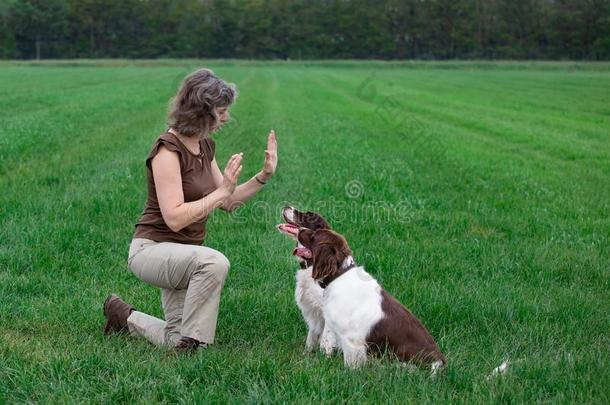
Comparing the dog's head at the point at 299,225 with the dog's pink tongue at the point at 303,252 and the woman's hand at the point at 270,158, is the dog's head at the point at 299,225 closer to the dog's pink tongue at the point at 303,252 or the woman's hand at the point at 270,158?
the dog's pink tongue at the point at 303,252

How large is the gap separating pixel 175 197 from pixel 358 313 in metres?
1.45

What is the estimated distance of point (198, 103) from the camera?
16.3ft

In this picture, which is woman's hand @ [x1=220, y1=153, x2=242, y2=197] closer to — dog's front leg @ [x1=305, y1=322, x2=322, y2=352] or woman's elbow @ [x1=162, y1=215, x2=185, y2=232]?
woman's elbow @ [x1=162, y1=215, x2=185, y2=232]

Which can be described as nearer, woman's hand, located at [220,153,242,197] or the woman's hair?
woman's hand, located at [220,153,242,197]

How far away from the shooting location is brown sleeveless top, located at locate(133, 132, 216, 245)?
500 cm

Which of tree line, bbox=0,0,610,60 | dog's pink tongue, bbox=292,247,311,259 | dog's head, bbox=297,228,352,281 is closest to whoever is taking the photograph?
dog's head, bbox=297,228,352,281

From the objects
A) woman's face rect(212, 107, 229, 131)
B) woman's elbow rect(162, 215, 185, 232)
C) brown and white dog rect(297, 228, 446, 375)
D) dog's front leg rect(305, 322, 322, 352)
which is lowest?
dog's front leg rect(305, 322, 322, 352)

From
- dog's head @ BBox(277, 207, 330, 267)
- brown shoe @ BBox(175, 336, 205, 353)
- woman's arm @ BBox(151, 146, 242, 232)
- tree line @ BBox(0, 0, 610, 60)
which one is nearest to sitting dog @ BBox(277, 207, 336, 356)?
dog's head @ BBox(277, 207, 330, 267)

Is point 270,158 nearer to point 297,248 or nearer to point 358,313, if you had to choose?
point 297,248

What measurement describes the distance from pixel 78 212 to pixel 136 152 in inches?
240

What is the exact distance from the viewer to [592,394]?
3.97m

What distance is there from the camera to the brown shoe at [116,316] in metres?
5.19

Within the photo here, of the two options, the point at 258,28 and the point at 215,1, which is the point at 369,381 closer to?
the point at 258,28

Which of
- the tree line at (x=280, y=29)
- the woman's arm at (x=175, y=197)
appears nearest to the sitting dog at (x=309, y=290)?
the woman's arm at (x=175, y=197)
